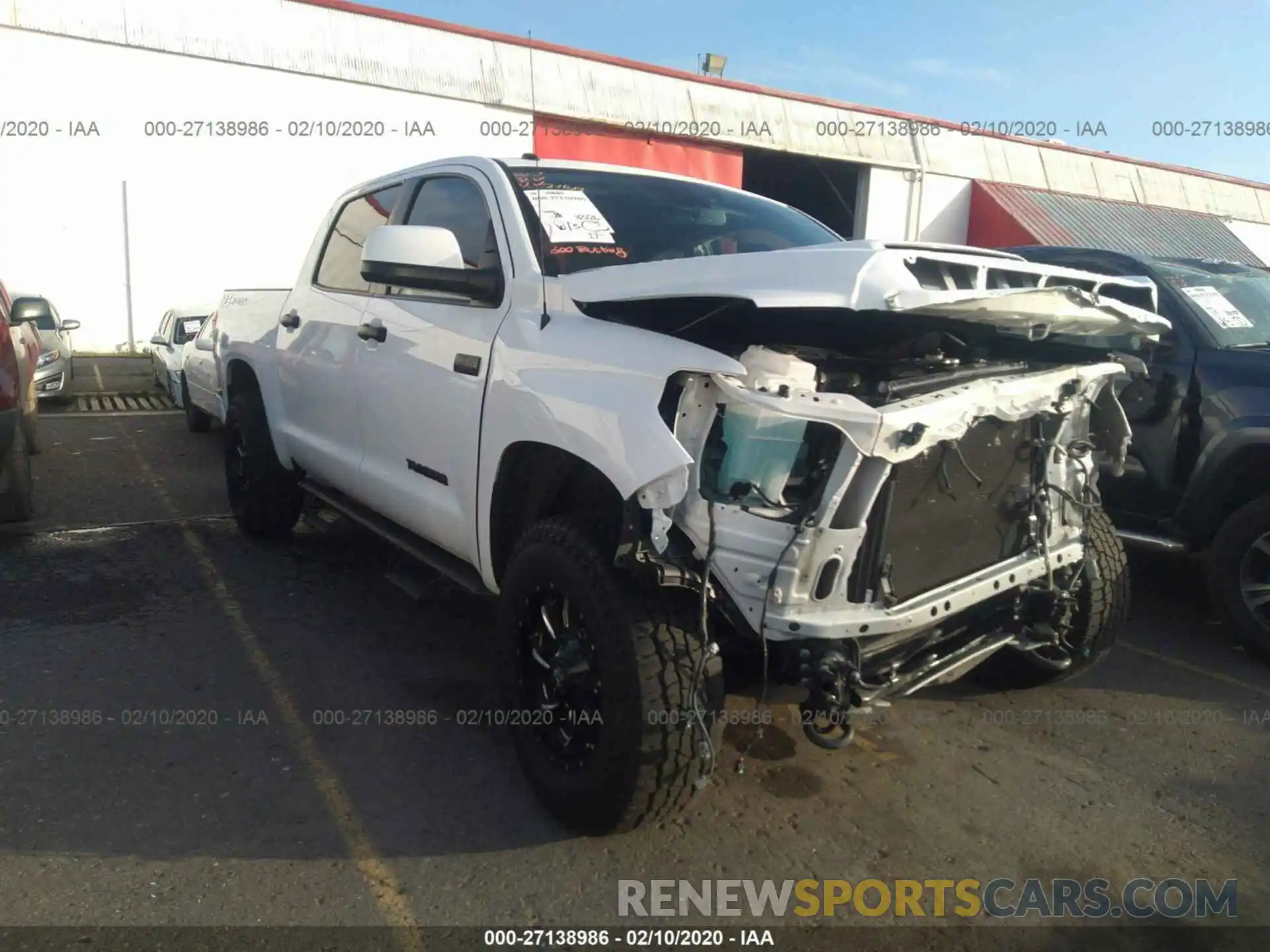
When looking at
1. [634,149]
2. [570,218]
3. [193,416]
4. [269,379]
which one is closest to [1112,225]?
[634,149]

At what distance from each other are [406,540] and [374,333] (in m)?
0.86

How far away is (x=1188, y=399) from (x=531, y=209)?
3432 mm

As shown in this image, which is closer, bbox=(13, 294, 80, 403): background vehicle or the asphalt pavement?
the asphalt pavement

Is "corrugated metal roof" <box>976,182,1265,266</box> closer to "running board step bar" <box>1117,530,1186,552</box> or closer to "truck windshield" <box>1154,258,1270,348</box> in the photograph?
"truck windshield" <box>1154,258,1270,348</box>

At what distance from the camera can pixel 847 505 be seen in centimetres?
254

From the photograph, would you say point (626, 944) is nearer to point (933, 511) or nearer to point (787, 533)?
point (787, 533)

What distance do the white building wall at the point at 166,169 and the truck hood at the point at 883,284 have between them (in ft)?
43.7

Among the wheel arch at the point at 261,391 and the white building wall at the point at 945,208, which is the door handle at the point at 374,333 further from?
the white building wall at the point at 945,208

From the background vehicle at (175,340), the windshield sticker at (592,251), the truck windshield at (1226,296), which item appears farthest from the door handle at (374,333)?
the background vehicle at (175,340)

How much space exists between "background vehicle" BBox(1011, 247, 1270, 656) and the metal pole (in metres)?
13.3

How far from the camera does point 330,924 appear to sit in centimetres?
253

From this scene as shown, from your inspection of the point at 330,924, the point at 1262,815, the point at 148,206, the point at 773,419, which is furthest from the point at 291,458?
the point at 148,206

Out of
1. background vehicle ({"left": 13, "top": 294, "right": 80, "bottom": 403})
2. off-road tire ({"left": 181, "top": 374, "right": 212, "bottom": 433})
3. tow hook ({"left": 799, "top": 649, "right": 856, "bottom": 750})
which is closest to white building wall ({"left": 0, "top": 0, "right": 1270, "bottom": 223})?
background vehicle ({"left": 13, "top": 294, "right": 80, "bottom": 403})

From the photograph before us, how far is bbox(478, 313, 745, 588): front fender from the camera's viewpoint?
8.28ft
